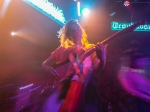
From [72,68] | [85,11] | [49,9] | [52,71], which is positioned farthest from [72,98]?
[85,11]

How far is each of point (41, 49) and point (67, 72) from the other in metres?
3.27

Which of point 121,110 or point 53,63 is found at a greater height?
point 53,63

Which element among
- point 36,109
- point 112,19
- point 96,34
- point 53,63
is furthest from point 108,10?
point 36,109

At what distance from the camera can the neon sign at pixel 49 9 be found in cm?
308

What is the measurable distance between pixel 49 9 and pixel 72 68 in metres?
2.35

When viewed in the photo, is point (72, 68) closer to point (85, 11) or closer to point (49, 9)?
point (49, 9)

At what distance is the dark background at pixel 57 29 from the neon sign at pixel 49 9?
117 millimetres

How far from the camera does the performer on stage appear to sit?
3.92 feet

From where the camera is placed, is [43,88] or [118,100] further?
[118,100]

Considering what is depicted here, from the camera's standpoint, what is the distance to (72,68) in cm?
144

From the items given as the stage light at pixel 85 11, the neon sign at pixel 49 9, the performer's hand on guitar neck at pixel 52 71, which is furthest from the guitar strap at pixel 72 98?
the stage light at pixel 85 11

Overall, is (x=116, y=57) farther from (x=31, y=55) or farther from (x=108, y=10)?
(x=31, y=55)

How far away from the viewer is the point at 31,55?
14.0 feet

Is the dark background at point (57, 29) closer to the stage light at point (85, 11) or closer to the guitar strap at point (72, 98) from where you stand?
the stage light at point (85, 11)
